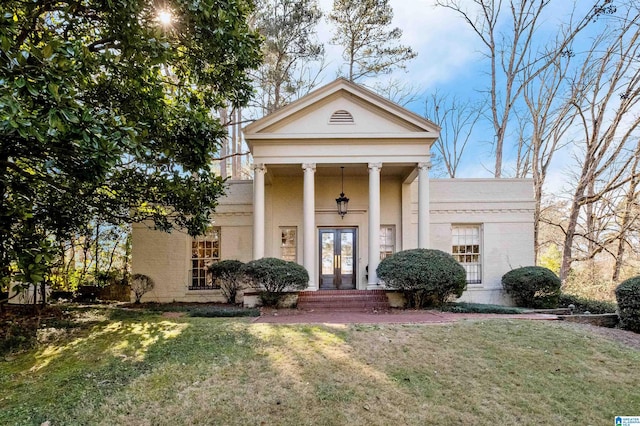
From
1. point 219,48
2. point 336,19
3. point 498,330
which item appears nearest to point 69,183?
point 219,48

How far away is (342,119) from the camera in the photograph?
38.8ft

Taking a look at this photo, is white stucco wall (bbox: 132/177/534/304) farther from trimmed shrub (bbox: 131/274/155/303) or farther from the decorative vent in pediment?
the decorative vent in pediment

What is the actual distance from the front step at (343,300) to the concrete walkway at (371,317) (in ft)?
1.89

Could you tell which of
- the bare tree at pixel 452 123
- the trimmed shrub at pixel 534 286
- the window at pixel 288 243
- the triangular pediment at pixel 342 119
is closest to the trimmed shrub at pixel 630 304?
the trimmed shrub at pixel 534 286

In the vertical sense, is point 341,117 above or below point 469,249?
above

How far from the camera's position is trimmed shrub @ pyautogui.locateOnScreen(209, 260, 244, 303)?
12.2 metres

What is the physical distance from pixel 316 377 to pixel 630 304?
843 cm

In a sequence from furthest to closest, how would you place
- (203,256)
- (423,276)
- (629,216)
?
(629,216), (203,256), (423,276)

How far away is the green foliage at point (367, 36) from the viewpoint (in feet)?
63.0

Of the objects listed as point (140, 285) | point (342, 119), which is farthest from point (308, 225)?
point (140, 285)

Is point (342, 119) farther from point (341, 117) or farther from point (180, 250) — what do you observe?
point (180, 250)

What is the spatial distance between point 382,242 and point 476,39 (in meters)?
14.1

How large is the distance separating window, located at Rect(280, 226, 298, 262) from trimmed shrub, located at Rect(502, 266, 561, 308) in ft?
24.0

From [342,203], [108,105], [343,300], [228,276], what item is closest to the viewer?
[108,105]
